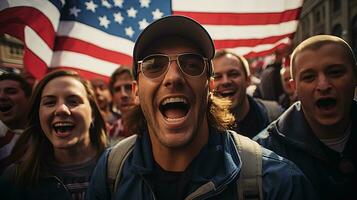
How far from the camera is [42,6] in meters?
3.62

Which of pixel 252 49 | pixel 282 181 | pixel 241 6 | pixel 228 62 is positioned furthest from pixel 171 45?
pixel 252 49

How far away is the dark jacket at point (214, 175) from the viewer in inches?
78.0

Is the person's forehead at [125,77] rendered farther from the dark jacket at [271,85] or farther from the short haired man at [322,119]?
the short haired man at [322,119]

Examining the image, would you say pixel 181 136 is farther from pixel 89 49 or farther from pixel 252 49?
pixel 252 49

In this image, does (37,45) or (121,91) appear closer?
(37,45)

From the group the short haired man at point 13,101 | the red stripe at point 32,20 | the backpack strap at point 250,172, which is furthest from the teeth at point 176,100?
the short haired man at point 13,101

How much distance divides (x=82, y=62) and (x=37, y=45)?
2.37ft

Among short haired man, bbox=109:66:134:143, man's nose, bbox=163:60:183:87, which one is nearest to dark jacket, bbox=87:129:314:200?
man's nose, bbox=163:60:183:87

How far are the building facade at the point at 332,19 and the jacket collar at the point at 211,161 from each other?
14714 millimetres

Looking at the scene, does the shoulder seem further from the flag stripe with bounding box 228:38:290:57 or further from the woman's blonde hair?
the flag stripe with bounding box 228:38:290:57

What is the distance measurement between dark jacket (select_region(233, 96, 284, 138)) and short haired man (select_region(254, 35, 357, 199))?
3.44ft

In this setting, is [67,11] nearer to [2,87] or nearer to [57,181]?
[2,87]

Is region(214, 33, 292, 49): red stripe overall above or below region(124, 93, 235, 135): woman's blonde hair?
above

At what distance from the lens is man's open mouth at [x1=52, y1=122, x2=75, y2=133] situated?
3062 mm
